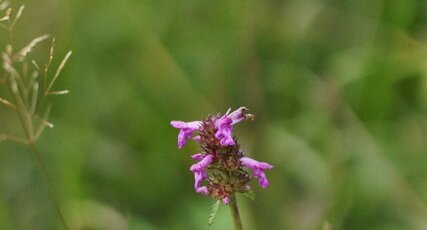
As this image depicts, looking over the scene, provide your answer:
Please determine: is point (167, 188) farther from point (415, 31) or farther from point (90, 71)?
point (415, 31)

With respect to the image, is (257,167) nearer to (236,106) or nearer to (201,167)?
(201,167)

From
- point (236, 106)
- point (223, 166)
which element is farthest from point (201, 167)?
point (236, 106)

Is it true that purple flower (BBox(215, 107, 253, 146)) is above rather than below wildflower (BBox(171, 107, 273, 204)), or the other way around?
above

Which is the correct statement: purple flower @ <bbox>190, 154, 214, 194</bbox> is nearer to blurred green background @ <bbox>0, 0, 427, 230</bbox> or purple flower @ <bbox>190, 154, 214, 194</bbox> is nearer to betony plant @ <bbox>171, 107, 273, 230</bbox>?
betony plant @ <bbox>171, 107, 273, 230</bbox>

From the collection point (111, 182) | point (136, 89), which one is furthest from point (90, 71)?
point (111, 182)

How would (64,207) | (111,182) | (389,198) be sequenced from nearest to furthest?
1. (64,207)
2. (389,198)
3. (111,182)

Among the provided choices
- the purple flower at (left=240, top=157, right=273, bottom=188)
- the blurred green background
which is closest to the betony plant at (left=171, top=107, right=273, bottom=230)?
the purple flower at (left=240, top=157, right=273, bottom=188)
